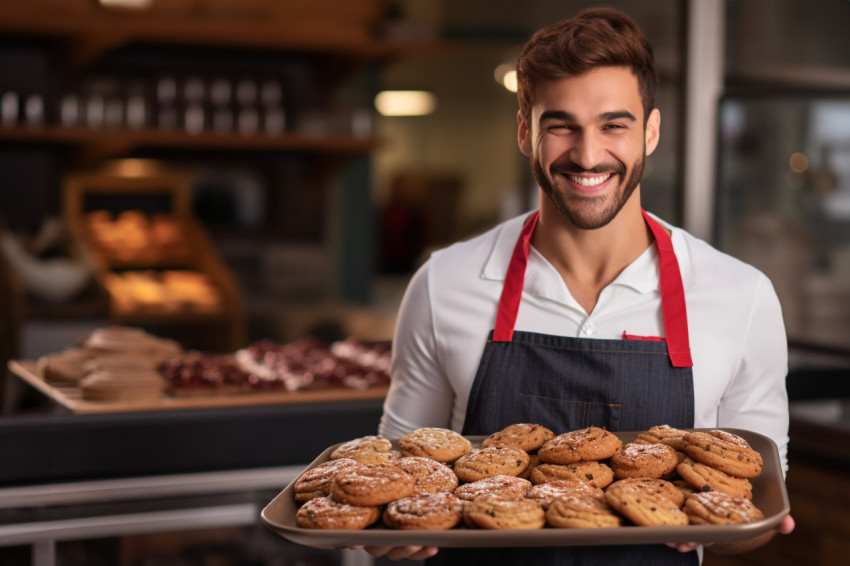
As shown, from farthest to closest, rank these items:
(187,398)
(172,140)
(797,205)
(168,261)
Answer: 1. (168,261)
2. (172,140)
3. (797,205)
4. (187,398)

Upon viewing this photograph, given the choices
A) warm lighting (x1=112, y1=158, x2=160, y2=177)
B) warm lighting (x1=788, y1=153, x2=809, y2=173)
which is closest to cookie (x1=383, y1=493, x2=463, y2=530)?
warm lighting (x1=788, y1=153, x2=809, y2=173)

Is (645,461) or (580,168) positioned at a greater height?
(580,168)

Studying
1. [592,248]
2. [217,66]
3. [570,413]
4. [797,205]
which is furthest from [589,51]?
[217,66]

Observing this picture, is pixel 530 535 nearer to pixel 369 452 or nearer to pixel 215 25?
pixel 369 452

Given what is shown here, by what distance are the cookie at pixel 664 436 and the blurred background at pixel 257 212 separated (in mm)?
1312

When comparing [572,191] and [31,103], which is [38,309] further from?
[572,191]

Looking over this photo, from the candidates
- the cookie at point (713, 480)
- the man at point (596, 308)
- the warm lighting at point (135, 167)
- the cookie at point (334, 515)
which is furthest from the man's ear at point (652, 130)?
the warm lighting at point (135, 167)

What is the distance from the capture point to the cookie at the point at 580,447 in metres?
1.50

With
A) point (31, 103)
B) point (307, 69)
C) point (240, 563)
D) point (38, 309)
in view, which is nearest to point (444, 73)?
point (307, 69)

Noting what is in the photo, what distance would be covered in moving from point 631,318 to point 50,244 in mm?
3732

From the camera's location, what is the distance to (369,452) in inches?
61.9

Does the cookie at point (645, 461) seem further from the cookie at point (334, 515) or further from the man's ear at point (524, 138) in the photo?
the man's ear at point (524, 138)

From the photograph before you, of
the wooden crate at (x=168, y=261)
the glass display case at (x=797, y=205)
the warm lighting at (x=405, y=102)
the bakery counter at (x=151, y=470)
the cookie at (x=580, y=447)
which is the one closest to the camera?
the cookie at (x=580, y=447)

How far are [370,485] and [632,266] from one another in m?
0.66
